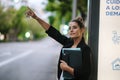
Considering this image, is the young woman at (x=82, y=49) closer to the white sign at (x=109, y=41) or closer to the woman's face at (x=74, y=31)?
the woman's face at (x=74, y=31)

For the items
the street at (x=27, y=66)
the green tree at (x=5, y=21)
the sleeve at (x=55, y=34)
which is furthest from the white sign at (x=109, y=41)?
the green tree at (x=5, y=21)

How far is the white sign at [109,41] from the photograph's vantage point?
466 centimetres

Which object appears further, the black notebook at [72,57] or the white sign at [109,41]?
the white sign at [109,41]

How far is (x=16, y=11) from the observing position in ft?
228

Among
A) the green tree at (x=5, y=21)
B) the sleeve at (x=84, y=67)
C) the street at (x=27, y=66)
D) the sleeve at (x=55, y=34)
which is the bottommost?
the street at (x=27, y=66)

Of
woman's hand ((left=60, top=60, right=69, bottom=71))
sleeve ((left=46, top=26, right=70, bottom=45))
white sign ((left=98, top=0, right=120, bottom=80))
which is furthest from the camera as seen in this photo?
white sign ((left=98, top=0, right=120, bottom=80))

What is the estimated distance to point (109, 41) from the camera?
468 centimetres

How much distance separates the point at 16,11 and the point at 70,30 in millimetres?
66338

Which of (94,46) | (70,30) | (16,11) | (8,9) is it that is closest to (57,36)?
(70,30)

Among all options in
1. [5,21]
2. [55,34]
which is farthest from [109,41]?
[5,21]

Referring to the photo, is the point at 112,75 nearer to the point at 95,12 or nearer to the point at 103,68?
the point at 103,68

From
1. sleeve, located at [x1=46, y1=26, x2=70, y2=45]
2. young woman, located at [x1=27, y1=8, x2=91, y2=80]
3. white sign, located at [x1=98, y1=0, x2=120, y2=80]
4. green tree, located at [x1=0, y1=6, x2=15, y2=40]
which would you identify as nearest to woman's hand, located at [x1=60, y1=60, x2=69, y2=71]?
young woman, located at [x1=27, y1=8, x2=91, y2=80]

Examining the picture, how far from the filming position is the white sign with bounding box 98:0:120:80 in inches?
183

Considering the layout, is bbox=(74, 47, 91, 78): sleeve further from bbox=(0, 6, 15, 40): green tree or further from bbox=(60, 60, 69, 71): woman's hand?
bbox=(0, 6, 15, 40): green tree
